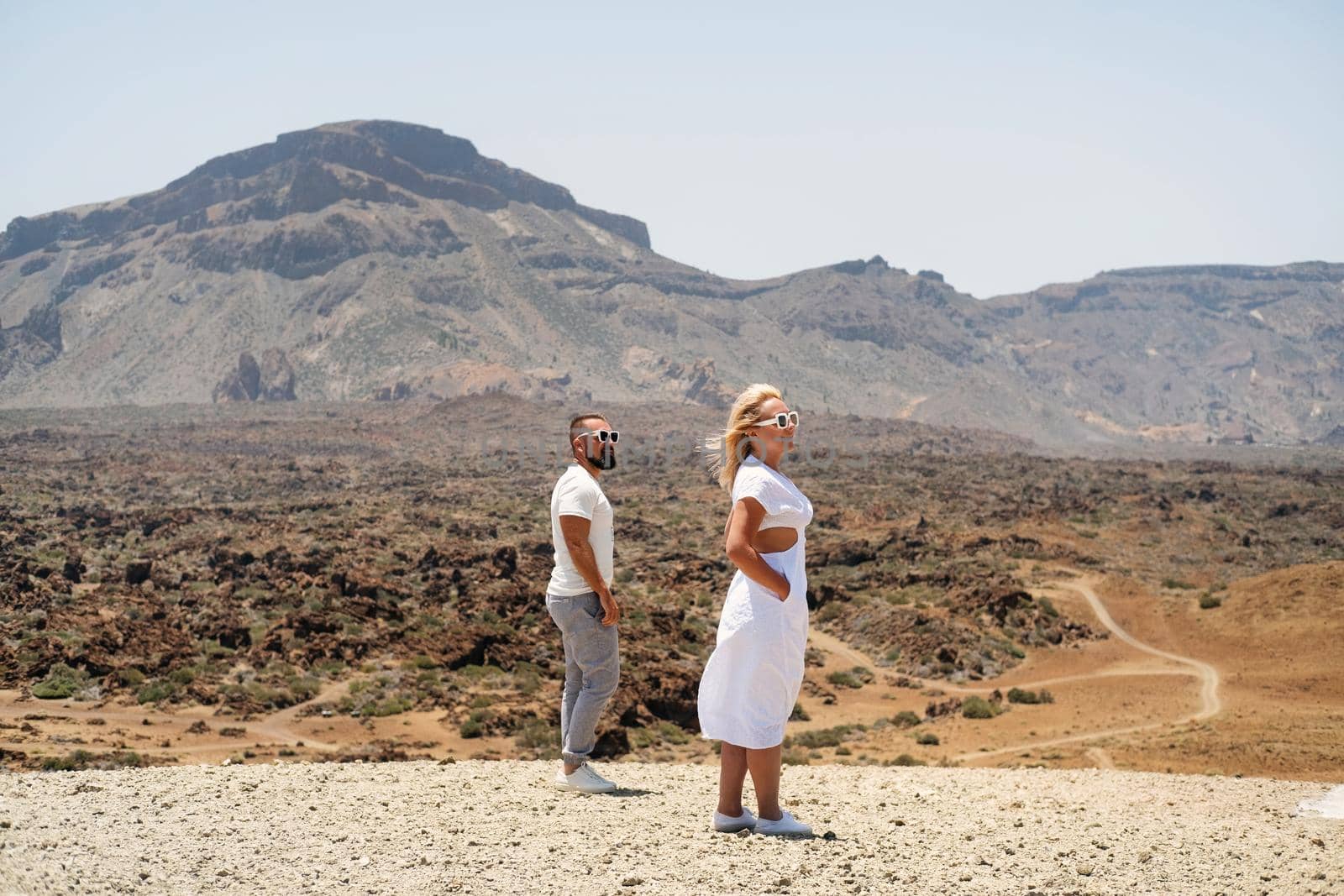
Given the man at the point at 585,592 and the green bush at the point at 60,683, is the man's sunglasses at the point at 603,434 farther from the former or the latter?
the green bush at the point at 60,683

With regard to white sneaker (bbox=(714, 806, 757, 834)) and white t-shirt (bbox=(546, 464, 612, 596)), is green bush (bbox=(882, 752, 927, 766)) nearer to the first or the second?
white t-shirt (bbox=(546, 464, 612, 596))

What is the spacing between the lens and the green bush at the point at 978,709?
19.3 m

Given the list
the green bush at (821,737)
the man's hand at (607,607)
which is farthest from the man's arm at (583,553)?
the green bush at (821,737)

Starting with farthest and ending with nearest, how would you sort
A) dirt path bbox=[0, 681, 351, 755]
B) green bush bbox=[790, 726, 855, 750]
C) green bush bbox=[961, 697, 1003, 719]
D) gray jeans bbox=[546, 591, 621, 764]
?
1. green bush bbox=[961, 697, 1003, 719]
2. green bush bbox=[790, 726, 855, 750]
3. dirt path bbox=[0, 681, 351, 755]
4. gray jeans bbox=[546, 591, 621, 764]

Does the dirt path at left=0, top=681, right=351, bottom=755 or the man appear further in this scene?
the dirt path at left=0, top=681, right=351, bottom=755

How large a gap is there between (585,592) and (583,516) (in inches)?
17.1

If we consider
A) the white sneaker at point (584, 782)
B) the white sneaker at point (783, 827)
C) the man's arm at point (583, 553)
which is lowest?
the white sneaker at point (584, 782)

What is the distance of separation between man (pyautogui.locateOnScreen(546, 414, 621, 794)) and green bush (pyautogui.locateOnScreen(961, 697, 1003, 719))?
45.3 feet

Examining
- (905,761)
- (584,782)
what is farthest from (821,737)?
(584,782)

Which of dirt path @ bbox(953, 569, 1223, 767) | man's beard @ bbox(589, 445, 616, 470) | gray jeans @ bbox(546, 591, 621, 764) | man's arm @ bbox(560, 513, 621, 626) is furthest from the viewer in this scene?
dirt path @ bbox(953, 569, 1223, 767)

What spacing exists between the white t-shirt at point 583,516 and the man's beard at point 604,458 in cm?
8

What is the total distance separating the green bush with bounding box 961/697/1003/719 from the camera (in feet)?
63.3

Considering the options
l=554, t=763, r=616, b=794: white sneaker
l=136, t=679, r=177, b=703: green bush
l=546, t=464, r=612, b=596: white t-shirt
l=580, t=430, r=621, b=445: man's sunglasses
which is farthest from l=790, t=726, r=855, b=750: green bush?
l=580, t=430, r=621, b=445: man's sunglasses

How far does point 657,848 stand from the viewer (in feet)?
17.5
